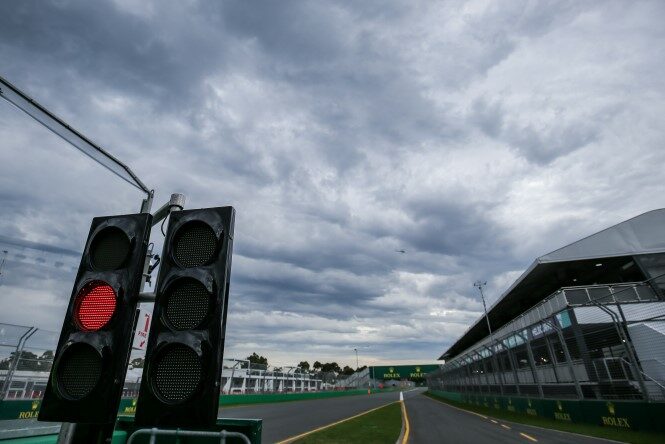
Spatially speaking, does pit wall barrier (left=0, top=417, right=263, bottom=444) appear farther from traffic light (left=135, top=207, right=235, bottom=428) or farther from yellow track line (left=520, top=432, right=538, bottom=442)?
yellow track line (left=520, top=432, right=538, bottom=442)

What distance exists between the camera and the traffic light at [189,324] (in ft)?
5.31

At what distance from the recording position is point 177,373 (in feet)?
5.62

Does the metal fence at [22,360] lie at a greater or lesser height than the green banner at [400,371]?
lesser

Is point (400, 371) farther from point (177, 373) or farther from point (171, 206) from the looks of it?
point (177, 373)

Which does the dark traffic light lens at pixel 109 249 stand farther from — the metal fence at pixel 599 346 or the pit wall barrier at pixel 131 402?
the metal fence at pixel 599 346

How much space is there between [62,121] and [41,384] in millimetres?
13569

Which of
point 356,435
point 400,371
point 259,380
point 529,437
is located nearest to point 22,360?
point 356,435

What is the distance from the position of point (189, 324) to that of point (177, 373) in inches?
9.1

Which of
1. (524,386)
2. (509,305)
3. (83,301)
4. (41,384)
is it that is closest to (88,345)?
(83,301)

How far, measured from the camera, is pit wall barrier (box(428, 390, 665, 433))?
10.9m

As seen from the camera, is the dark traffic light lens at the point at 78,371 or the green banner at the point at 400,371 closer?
the dark traffic light lens at the point at 78,371

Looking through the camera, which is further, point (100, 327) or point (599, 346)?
point (599, 346)

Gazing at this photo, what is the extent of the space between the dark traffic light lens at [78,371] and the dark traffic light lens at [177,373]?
13.4 inches

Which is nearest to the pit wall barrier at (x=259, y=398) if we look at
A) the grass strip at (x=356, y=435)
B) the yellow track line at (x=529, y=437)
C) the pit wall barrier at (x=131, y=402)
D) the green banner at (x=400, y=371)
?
the pit wall barrier at (x=131, y=402)
